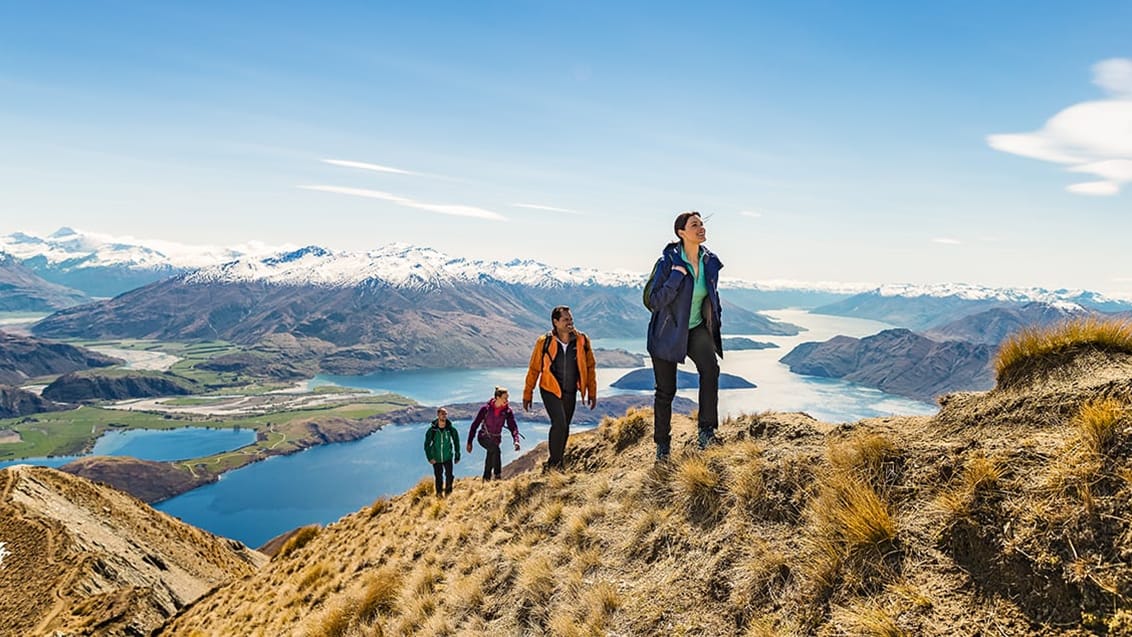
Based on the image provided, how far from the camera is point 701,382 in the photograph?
857 centimetres

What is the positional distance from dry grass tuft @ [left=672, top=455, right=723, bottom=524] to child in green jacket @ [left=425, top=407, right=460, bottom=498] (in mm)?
8483

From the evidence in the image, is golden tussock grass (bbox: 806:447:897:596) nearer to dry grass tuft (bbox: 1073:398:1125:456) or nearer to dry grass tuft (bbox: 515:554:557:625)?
dry grass tuft (bbox: 1073:398:1125:456)

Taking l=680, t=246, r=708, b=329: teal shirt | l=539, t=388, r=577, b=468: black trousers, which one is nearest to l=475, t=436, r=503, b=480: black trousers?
l=539, t=388, r=577, b=468: black trousers

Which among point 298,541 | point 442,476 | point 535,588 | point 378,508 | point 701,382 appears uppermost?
point 701,382

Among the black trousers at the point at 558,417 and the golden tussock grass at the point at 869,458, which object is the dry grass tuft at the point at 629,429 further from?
the golden tussock grass at the point at 869,458

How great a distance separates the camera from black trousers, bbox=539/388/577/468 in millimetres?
10773

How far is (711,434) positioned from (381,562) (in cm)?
692

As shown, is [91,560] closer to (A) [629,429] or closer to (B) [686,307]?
A: (A) [629,429]

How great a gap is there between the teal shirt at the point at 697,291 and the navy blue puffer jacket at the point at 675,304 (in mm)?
54

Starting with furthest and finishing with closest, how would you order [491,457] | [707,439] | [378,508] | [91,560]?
1. [91,560]
2. [378,508]
3. [491,457]
4. [707,439]

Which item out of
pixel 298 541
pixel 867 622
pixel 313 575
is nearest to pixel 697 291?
pixel 867 622

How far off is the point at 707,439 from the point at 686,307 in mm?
2177

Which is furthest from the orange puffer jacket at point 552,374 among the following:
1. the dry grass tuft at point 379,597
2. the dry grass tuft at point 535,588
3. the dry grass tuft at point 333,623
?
the dry grass tuft at point 333,623

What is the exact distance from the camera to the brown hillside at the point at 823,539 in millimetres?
4250
